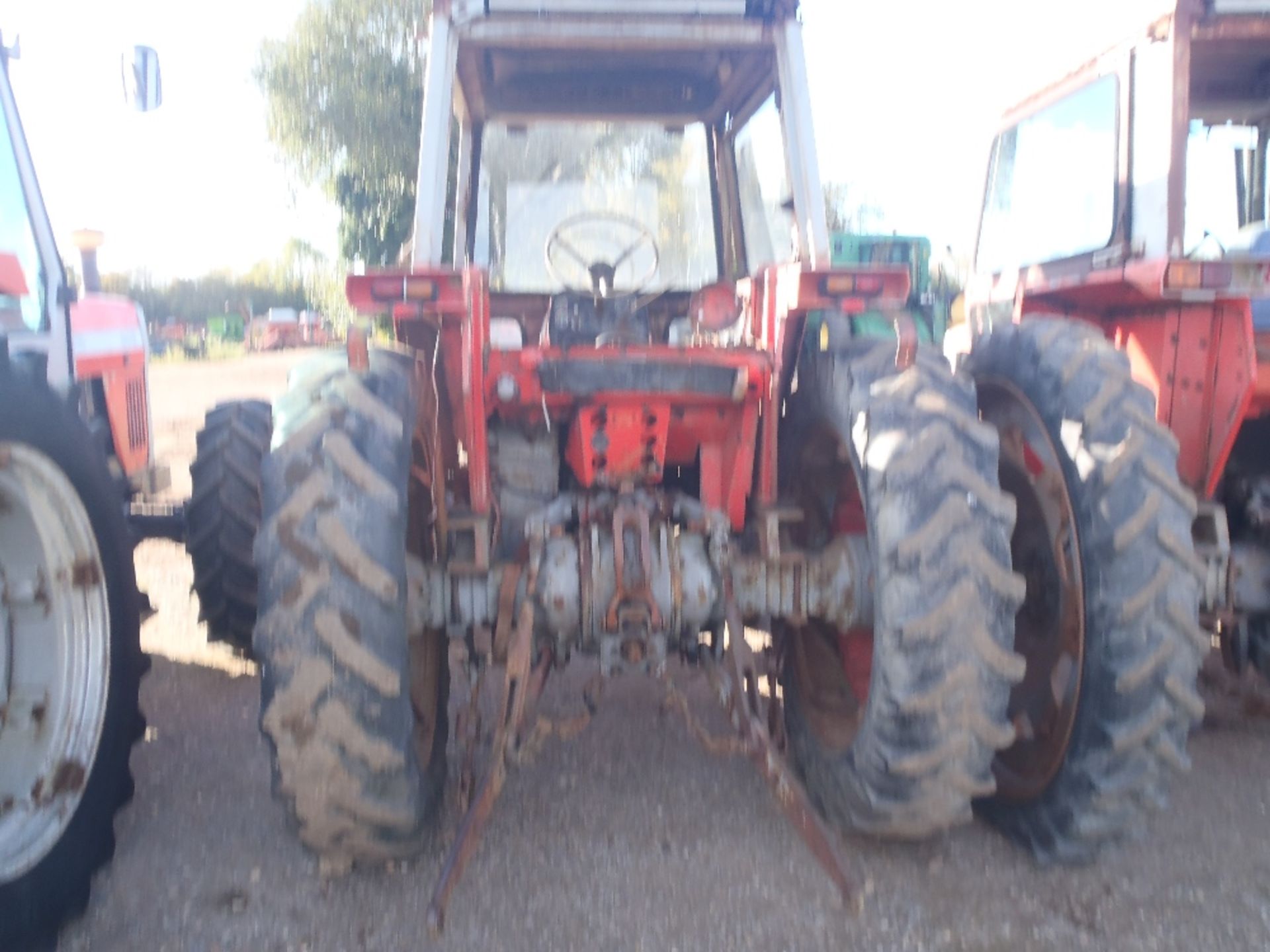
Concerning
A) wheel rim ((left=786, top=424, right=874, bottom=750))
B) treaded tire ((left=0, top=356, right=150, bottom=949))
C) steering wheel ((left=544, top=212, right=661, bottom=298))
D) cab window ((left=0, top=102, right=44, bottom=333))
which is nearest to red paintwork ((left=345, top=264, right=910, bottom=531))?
wheel rim ((left=786, top=424, right=874, bottom=750))

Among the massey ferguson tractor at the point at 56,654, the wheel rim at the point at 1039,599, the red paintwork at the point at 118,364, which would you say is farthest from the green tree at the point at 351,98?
the wheel rim at the point at 1039,599

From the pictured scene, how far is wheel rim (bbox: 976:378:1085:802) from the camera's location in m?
2.84

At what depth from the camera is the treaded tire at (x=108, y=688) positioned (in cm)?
244

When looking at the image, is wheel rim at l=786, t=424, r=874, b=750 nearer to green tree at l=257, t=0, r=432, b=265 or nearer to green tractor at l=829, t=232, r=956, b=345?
green tractor at l=829, t=232, r=956, b=345

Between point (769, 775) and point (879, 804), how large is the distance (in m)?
0.30

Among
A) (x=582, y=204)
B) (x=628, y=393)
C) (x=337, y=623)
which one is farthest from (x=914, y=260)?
(x=337, y=623)

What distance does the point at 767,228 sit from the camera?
148 inches

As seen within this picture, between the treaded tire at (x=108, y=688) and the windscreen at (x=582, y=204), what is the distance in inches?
66.1

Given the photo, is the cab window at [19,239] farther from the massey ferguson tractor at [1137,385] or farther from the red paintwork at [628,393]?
the massey ferguson tractor at [1137,385]

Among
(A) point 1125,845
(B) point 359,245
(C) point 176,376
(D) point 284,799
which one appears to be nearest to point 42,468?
(D) point 284,799

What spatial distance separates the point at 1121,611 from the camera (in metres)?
2.59

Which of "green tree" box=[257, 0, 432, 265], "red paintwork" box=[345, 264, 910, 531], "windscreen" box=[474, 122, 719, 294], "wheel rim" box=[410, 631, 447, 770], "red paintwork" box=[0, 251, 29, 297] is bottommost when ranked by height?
"wheel rim" box=[410, 631, 447, 770]

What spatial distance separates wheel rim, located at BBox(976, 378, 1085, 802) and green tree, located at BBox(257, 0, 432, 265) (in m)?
13.8

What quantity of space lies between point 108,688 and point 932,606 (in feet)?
7.36
